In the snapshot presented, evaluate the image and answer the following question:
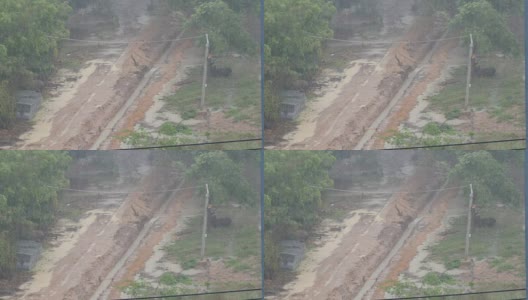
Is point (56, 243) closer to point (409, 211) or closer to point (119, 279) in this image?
point (119, 279)

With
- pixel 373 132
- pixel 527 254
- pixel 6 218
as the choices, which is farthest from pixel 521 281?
pixel 6 218

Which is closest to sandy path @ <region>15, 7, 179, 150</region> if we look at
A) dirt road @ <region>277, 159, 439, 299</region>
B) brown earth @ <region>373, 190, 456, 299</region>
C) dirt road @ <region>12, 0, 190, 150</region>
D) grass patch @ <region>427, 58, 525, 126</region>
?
dirt road @ <region>12, 0, 190, 150</region>

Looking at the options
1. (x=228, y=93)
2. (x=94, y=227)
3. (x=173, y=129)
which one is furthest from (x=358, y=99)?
(x=94, y=227)

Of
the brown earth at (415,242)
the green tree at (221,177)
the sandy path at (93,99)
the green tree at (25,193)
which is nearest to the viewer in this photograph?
the green tree at (25,193)

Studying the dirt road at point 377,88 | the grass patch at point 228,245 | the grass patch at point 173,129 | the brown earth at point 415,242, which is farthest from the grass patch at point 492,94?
the grass patch at point 173,129

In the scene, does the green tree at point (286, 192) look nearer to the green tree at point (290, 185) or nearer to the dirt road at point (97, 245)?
the green tree at point (290, 185)

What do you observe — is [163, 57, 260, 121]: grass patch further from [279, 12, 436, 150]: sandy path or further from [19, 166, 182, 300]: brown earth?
[19, 166, 182, 300]: brown earth
